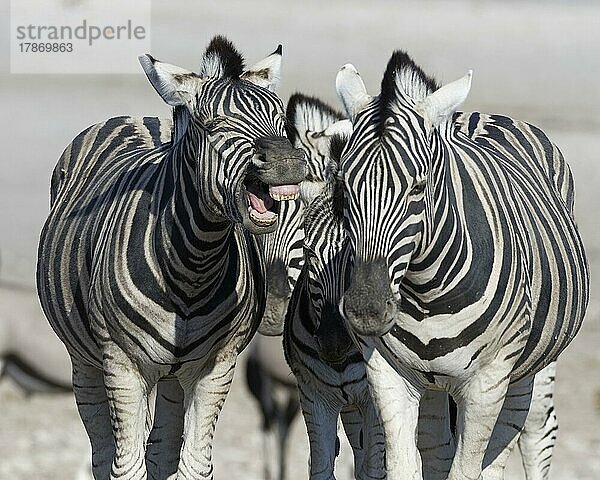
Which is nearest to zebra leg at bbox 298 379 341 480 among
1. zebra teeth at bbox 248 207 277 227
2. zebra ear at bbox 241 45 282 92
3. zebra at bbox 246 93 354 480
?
zebra at bbox 246 93 354 480

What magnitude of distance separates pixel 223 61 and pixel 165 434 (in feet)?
6.76

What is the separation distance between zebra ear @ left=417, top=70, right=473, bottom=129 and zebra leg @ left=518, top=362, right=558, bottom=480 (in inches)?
105

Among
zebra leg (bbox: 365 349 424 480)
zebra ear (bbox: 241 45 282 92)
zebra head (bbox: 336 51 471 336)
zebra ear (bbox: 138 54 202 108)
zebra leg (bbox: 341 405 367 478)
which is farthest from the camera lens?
zebra leg (bbox: 341 405 367 478)

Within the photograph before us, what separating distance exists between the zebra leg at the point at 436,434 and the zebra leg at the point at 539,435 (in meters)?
1.22

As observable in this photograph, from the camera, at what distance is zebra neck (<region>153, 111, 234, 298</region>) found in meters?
5.98

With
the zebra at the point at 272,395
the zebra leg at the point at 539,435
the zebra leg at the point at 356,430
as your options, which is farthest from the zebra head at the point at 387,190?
the zebra at the point at 272,395

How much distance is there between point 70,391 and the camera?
11.4 m

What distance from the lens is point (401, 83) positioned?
534cm

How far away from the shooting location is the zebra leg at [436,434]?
639 cm

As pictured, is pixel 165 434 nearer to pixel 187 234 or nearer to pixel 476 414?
pixel 187 234

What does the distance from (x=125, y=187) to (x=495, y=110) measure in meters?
14.2

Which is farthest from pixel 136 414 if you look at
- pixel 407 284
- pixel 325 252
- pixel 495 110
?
pixel 495 110

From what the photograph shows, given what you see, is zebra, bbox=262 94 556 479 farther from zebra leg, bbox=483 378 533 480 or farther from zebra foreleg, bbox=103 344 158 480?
zebra foreleg, bbox=103 344 158 480

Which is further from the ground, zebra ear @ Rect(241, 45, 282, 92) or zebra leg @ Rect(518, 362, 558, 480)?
zebra ear @ Rect(241, 45, 282, 92)
